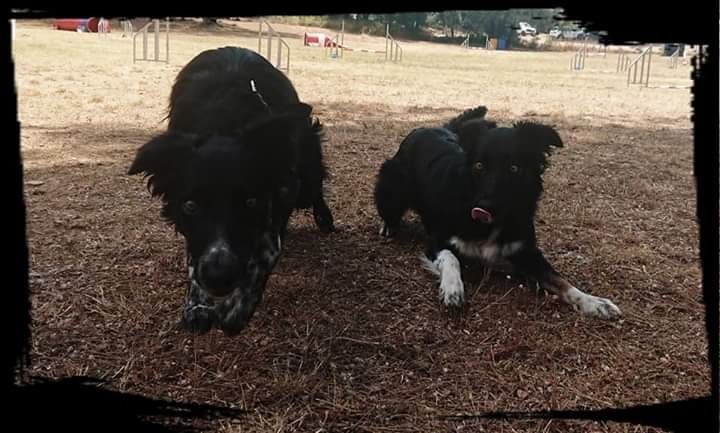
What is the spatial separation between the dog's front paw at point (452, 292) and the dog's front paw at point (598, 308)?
75 cm

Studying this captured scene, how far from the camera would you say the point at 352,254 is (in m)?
4.64

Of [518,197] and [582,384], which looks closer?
[582,384]

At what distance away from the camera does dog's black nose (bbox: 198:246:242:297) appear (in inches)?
111

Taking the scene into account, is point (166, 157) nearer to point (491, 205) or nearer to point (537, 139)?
point (491, 205)

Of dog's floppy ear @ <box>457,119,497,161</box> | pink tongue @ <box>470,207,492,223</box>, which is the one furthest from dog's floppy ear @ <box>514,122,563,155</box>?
pink tongue @ <box>470,207,492,223</box>

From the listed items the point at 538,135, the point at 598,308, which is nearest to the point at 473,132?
the point at 538,135

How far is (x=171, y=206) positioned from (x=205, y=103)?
860 mm

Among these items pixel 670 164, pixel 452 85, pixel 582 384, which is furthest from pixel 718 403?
pixel 452 85

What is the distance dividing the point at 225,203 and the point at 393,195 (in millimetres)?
2569

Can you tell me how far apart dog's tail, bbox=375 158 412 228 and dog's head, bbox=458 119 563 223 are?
1.02 metres

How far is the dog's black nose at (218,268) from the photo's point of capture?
111 inches

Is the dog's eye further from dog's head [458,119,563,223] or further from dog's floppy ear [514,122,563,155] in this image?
dog's floppy ear [514,122,563,155]

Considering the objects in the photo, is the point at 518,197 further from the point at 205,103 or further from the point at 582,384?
the point at 205,103

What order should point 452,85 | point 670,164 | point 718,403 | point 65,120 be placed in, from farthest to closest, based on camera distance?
1. point 452,85
2. point 65,120
3. point 670,164
4. point 718,403
